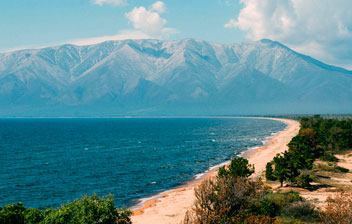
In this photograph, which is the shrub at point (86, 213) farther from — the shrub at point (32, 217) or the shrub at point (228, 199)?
the shrub at point (228, 199)

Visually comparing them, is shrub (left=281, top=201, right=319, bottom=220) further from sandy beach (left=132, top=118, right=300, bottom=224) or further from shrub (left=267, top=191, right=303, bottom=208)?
sandy beach (left=132, top=118, right=300, bottom=224)

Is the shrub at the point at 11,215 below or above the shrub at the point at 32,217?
above

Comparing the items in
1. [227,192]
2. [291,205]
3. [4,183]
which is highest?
[227,192]

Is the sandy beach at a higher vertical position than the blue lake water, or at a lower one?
higher

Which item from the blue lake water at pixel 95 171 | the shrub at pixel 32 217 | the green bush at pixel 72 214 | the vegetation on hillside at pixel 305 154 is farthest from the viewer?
the blue lake water at pixel 95 171

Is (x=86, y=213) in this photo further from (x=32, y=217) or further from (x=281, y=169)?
(x=281, y=169)

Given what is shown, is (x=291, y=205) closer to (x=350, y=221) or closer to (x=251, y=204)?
(x=251, y=204)

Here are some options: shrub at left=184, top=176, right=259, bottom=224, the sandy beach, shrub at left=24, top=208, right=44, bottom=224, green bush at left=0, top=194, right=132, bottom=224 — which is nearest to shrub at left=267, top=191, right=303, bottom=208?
shrub at left=184, top=176, right=259, bottom=224

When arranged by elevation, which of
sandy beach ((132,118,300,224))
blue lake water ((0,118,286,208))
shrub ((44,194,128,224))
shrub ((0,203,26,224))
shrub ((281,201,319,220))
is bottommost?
blue lake water ((0,118,286,208))

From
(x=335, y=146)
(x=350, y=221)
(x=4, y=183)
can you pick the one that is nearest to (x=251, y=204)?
(x=350, y=221)

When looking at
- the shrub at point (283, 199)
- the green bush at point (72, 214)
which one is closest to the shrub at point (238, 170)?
the shrub at point (283, 199)

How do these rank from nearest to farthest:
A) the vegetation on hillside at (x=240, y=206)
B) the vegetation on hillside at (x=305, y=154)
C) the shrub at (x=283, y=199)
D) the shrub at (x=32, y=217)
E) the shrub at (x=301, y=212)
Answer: the vegetation on hillside at (x=240, y=206) → the shrub at (x=32, y=217) → the shrub at (x=301, y=212) → the shrub at (x=283, y=199) → the vegetation on hillside at (x=305, y=154)

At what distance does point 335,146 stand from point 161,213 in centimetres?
8217

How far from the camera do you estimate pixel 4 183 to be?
67438 millimetres
